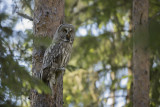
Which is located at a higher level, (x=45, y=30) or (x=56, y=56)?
(x=45, y=30)

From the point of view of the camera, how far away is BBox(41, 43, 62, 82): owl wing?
4.94m

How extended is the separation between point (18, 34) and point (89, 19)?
7.18 meters

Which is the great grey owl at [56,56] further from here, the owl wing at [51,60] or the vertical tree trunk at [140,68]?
the vertical tree trunk at [140,68]

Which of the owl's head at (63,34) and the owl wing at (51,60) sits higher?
the owl's head at (63,34)

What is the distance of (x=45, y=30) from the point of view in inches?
213

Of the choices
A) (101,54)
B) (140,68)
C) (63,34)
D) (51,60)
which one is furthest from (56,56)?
(101,54)

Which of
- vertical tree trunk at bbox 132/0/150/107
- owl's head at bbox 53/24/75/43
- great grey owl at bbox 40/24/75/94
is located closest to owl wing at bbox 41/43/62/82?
great grey owl at bbox 40/24/75/94

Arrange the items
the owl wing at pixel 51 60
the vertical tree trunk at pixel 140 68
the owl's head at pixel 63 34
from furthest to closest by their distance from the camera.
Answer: the vertical tree trunk at pixel 140 68 < the owl's head at pixel 63 34 < the owl wing at pixel 51 60

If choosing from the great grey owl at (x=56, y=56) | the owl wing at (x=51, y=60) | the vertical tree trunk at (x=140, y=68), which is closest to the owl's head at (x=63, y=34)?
the great grey owl at (x=56, y=56)

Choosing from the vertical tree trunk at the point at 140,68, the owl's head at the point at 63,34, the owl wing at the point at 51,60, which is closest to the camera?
the owl wing at the point at 51,60

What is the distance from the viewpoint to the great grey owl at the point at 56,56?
4.95m

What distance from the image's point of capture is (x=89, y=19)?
10.6 metres

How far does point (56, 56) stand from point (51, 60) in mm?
105

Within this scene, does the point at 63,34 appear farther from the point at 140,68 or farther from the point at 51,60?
the point at 140,68
